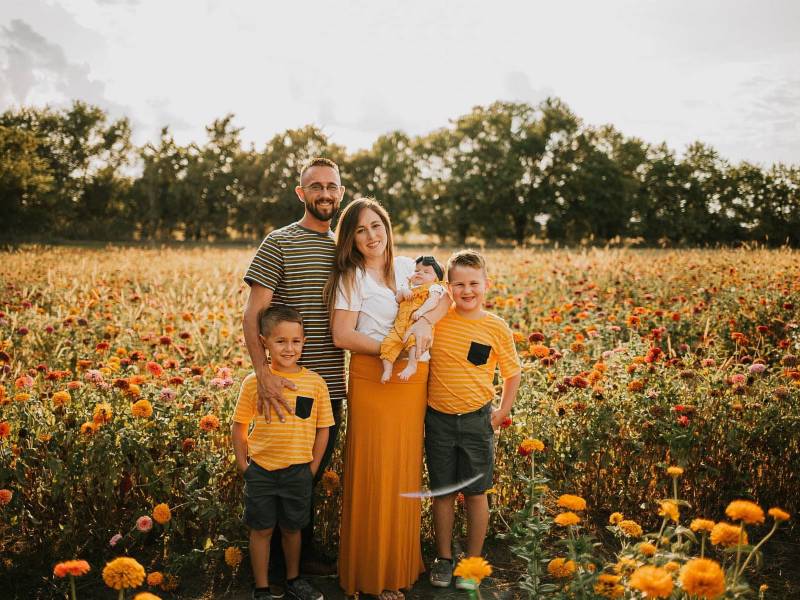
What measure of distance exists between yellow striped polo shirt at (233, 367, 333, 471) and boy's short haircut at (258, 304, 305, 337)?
9.3 inches

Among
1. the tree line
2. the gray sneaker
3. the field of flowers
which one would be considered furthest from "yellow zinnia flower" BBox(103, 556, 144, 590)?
the tree line

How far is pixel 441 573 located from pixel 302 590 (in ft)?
2.33

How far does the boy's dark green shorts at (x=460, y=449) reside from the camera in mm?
2977

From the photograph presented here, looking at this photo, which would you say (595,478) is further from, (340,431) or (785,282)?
(785,282)

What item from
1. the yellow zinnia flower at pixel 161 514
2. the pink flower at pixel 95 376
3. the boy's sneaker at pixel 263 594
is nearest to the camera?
the yellow zinnia flower at pixel 161 514

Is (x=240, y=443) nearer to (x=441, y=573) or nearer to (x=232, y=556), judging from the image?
(x=232, y=556)

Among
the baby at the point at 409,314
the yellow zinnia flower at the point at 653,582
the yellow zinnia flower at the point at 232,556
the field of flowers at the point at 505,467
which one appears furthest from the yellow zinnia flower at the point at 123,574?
the yellow zinnia flower at the point at 653,582

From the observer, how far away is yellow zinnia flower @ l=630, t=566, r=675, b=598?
153 centimetres

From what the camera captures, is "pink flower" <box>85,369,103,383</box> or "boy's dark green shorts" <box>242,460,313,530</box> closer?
"boy's dark green shorts" <box>242,460,313,530</box>

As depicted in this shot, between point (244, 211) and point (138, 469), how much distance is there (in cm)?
4572

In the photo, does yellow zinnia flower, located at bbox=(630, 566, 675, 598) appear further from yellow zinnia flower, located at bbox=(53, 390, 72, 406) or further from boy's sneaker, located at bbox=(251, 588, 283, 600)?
yellow zinnia flower, located at bbox=(53, 390, 72, 406)

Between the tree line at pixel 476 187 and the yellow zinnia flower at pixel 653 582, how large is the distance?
39.3 metres

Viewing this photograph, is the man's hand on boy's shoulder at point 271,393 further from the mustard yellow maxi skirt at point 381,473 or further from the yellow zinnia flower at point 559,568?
the yellow zinnia flower at point 559,568

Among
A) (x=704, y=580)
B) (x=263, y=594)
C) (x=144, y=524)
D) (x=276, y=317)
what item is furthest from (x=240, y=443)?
(x=704, y=580)
